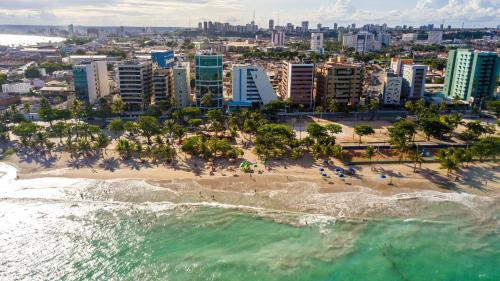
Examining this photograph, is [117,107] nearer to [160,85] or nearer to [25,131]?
[160,85]

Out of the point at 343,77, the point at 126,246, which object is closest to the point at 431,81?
the point at 343,77

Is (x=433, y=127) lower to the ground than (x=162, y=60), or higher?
lower

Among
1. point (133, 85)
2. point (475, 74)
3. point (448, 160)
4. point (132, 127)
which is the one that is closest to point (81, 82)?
point (133, 85)

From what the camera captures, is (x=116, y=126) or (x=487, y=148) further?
(x=116, y=126)

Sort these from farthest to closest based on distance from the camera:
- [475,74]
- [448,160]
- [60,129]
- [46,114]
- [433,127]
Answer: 1. [475,74]
2. [46,114]
3. [433,127]
4. [60,129]
5. [448,160]

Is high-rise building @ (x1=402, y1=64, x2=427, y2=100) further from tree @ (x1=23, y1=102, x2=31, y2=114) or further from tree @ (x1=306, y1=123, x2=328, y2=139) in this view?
tree @ (x1=23, y1=102, x2=31, y2=114)

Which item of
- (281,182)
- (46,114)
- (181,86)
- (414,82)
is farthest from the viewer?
(414,82)

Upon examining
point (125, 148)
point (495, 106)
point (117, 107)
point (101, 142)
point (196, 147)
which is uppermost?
point (495, 106)
